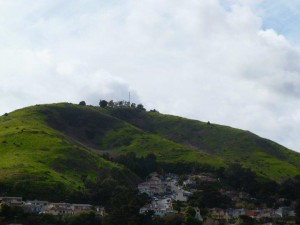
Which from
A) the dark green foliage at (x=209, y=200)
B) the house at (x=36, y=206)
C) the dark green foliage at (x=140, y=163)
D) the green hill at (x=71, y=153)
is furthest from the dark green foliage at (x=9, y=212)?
the dark green foliage at (x=140, y=163)

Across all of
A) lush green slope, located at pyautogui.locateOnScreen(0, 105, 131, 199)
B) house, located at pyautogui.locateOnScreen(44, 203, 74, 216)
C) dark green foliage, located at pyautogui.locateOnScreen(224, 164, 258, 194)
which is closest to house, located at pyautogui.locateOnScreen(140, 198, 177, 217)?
house, located at pyautogui.locateOnScreen(44, 203, 74, 216)

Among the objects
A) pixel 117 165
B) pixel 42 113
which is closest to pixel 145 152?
pixel 117 165

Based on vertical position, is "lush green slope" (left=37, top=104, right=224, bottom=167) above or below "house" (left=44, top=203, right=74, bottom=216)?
above

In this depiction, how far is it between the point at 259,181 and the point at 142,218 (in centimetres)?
5959

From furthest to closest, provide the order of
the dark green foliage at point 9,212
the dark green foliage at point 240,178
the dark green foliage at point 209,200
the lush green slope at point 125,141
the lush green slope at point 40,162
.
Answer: the lush green slope at point 125,141
the dark green foliage at point 240,178
the dark green foliage at point 209,200
the lush green slope at point 40,162
the dark green foliage at point 9,212

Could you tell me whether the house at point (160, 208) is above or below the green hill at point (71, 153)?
below

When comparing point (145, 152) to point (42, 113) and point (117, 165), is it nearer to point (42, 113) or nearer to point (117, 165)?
point (117, 165)

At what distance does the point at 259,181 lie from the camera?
142875 mm

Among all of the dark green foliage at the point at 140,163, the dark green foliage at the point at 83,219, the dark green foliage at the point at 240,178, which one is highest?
the dark green foliage at the point at 140,163

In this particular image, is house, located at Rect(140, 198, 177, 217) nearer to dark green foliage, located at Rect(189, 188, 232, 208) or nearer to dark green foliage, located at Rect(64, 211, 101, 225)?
dark green foliage, located at Rect(189, 188, 232, 208)

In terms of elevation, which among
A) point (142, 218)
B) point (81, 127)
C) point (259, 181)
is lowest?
point (142, 218)

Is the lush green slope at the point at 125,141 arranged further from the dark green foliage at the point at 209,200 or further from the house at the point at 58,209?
the house at the point at 58,209

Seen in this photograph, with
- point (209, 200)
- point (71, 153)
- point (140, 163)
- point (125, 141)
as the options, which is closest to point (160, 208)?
point (209, 200)

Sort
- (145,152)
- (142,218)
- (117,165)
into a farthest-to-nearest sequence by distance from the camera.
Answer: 1. (145,152)
2. (117,165)
3. (142,218)
